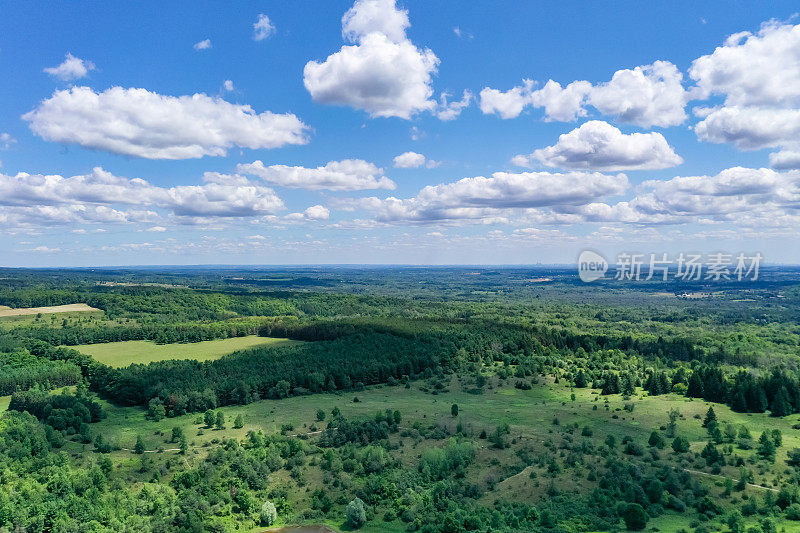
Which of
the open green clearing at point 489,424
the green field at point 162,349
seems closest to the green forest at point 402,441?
the open green clearing at point 489,424

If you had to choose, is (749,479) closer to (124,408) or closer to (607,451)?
(607,451)

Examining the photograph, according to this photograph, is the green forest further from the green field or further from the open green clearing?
the green field

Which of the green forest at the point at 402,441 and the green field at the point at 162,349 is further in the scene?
Answer: the green field at the point at 162,349

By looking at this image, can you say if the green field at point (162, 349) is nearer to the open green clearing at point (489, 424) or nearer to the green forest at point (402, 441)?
the green forest at point (402, 441)

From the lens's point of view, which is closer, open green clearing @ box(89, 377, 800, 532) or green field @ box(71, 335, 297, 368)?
open green clearing @ box(89, 377, 800, 532)

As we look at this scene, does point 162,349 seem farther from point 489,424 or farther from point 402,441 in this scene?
point 489,424

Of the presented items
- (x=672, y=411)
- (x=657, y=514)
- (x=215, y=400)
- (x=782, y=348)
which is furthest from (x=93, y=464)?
(x=782, y=348)

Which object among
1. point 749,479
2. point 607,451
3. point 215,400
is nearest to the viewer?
point 749,479

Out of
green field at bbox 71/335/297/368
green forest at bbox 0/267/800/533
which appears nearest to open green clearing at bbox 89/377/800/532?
green forest at bbox 0/267/800/533

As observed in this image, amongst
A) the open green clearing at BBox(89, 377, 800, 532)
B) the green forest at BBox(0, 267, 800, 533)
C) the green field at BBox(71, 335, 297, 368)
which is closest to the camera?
the green forest at BBox(0, 267, 800, 533)
